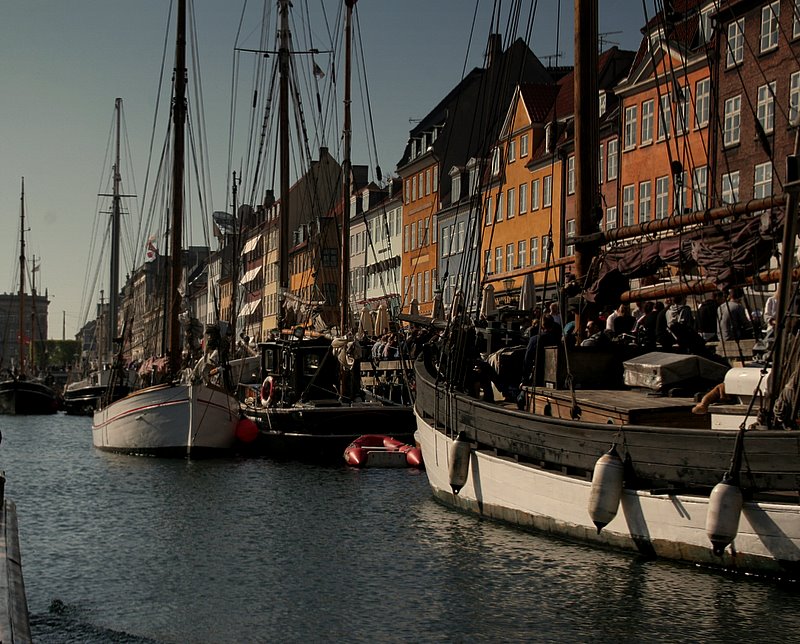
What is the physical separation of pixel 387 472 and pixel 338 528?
31.8ft

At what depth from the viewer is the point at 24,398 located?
278 feet

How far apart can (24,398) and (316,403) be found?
53440mm

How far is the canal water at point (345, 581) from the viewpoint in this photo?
12734 millimetres

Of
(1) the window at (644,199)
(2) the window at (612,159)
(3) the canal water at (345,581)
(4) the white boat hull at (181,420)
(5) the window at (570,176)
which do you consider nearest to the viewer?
(3) the canal water at (345,581)

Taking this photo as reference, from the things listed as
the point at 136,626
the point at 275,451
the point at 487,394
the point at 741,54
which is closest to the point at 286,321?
the point at 275,451

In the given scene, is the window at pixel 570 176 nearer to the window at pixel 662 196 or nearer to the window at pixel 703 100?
the window at pixel 662 196

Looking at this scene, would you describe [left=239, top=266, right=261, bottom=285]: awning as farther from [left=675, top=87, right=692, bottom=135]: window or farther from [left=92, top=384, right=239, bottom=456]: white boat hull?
[left=92, top=384, right=239, bottom=456]: white boat hull

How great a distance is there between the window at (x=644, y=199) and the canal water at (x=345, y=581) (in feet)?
93.8

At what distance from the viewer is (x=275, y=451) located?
3591 cm

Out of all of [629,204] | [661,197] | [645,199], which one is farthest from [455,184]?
[661,197]

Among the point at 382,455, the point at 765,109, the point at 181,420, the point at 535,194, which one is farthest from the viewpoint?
the point at 535,194

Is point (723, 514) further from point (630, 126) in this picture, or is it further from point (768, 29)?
point (630, 126)

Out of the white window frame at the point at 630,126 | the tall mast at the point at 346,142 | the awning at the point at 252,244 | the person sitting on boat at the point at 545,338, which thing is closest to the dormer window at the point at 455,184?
the white window frame at the point at 630,126

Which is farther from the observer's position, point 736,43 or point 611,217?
point 611,217
